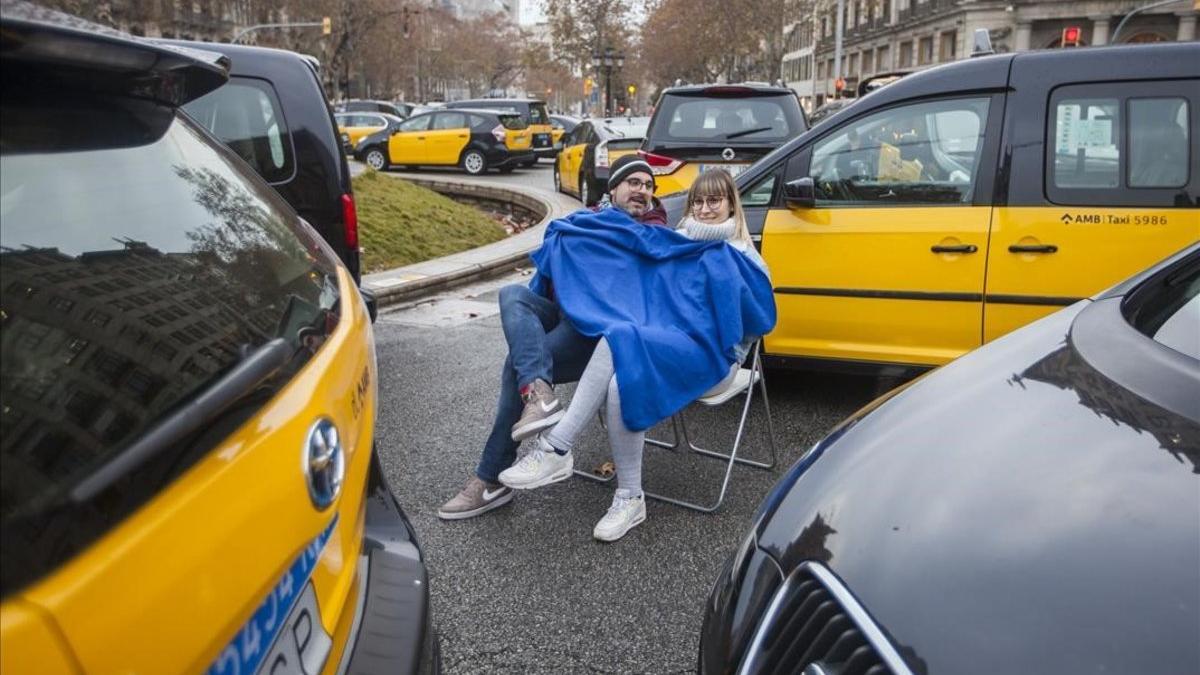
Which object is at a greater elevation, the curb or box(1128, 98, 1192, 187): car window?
box(1128, 98, 1192, 187): car window

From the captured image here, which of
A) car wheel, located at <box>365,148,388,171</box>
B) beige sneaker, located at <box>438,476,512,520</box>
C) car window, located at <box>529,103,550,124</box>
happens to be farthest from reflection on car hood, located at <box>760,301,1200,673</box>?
car window, located at <box>529,103,550,124</box>

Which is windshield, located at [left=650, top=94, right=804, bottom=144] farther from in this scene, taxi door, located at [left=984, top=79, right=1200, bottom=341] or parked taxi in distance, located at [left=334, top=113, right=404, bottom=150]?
parked taxi in distance, located at [left=334, top=113, right=404, bottom=150]

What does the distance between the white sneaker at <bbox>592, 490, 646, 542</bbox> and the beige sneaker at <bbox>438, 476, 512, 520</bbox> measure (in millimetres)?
427

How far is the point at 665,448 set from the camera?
14.2 feet

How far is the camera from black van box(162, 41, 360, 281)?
5055 millimetres

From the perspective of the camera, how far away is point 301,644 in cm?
135

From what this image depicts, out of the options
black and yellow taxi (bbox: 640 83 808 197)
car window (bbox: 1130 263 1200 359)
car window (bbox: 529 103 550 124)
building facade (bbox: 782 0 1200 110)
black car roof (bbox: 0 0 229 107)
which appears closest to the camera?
black car roof (bbox: 0 0 229 107)

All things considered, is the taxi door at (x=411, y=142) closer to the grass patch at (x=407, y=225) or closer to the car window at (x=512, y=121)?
the car window at (x=512, y=121)

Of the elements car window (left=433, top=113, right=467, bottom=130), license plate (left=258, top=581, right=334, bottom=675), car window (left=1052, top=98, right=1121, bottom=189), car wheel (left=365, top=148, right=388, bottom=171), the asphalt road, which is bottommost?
the asphalt road

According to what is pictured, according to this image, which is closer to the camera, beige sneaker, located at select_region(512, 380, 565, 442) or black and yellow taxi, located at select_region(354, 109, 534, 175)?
beige sneaker, located at select_region(512, 380, 565, 442)

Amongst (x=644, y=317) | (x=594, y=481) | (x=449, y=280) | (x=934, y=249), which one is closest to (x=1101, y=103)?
(x=934, y=249)

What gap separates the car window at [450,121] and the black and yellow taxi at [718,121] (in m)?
12.6

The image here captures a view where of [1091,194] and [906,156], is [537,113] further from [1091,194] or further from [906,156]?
[1091,194]

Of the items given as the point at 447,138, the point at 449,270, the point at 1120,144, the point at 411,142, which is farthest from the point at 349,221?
the point at 411,142
